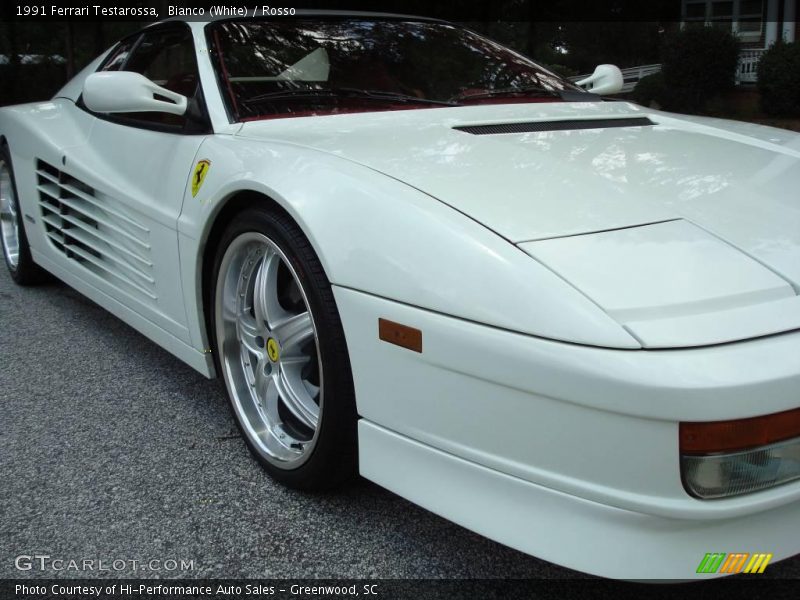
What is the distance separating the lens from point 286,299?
2.16 metres

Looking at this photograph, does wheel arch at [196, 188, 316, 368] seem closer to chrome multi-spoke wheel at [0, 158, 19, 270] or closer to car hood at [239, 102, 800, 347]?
car hood at [239, 102, 800, 347]

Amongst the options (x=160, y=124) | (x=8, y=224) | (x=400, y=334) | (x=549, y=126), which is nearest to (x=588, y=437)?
(x=400, y=334)

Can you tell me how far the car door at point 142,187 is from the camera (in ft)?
7.68

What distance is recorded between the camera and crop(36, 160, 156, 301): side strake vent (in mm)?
2553

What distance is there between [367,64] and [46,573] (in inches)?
70.7

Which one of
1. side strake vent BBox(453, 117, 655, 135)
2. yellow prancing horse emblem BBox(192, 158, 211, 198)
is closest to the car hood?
side strake vent BBox(453, 117, 655, 135)

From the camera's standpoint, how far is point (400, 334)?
1547mm

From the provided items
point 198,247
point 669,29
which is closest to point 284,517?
point 198,247

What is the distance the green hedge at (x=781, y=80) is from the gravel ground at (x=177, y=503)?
11523 millimetres

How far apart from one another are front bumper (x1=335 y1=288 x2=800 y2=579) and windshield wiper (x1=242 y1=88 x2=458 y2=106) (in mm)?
1147

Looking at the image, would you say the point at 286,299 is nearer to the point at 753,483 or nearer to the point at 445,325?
the point at 445,325
